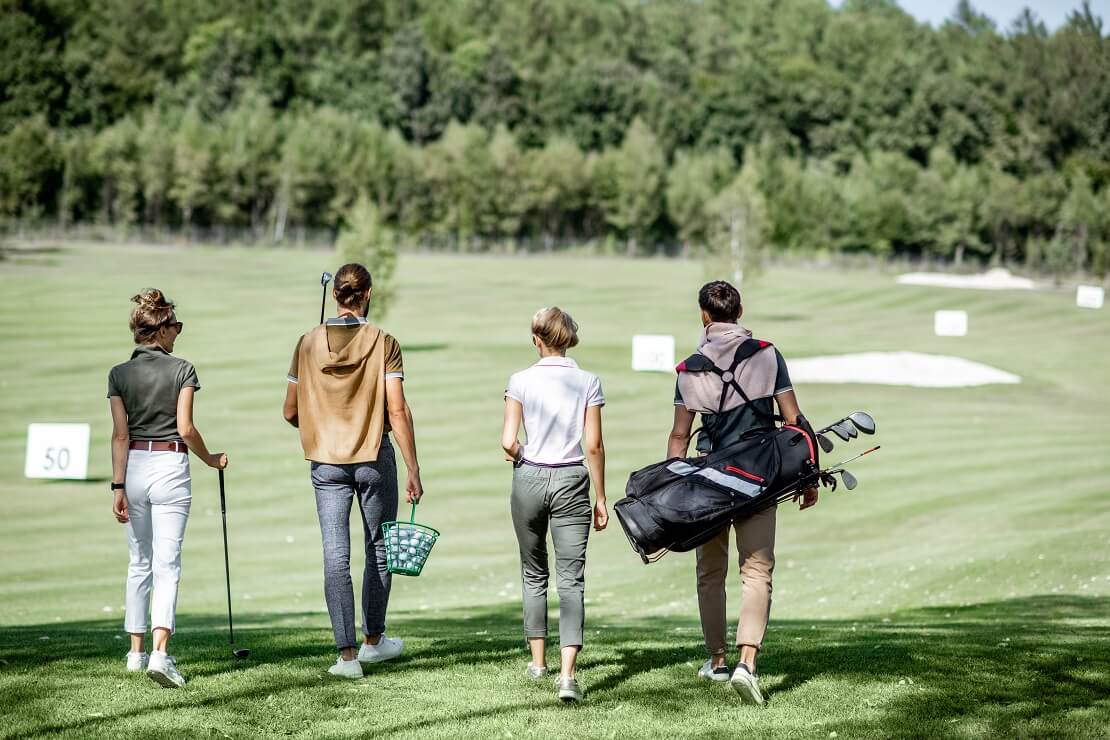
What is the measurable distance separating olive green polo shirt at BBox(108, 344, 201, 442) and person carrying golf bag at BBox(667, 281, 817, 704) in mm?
2744

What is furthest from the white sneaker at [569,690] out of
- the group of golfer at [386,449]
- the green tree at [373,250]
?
the green tree at [373,250]

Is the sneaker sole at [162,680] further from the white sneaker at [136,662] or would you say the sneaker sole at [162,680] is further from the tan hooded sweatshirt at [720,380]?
the tan hooded sweatshirt at [720,380]

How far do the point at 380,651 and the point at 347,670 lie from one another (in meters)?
0.56

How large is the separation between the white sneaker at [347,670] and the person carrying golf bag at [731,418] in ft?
6.44

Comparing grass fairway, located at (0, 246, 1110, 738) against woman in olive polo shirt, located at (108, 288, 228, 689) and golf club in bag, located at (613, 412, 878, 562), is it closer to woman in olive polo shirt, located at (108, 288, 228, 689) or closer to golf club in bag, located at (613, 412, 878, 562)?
woman in olive polo shirt, located at (108, 288, 228, 689)

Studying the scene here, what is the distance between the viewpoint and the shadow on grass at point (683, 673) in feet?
21.5

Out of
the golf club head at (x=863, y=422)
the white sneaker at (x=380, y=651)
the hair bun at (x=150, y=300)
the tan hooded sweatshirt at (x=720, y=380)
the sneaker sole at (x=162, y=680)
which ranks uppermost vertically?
the hair bun at (x=150, y=300)

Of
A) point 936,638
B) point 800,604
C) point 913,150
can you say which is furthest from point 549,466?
point 913,150

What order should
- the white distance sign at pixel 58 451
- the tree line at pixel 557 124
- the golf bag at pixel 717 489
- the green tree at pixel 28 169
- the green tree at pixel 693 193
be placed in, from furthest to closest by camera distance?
the green tree at pixel 693 193 → the tree line at pixel 557 124 → the green tree at pixel 28 169 → the white distance sign at pixel 58 451 → the golf bag at pixel 717 489

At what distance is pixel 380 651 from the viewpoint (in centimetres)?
796

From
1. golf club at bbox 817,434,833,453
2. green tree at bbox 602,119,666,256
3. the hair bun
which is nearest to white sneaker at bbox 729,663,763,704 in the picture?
golf club at bbox 817,434,833,453

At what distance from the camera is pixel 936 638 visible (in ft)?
30.8

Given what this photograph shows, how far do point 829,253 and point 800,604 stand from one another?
94.7m

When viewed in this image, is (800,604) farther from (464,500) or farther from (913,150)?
(913,150)
